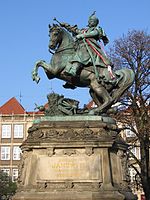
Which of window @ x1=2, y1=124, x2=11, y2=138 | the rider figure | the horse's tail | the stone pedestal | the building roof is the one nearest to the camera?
the stone pedestal

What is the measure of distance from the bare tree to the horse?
10.2 m

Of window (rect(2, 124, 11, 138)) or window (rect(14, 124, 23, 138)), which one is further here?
window (rect(2, 124, 11, 138))

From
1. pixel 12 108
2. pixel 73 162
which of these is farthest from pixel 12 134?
pixel 73 162

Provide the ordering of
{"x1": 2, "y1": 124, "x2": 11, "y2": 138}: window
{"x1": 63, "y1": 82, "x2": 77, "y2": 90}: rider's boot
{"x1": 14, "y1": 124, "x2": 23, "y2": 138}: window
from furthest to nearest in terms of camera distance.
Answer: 1. {"x1": 2, "y1": 124, "x2": 11, "y2": 138}: window
2. {"x1": 14, "y1": 124, "x2": 23, "y2": 138}: window
3. {"x1": 63, "y1": 82, "x2": 77, "y2": 90}: rider's boot

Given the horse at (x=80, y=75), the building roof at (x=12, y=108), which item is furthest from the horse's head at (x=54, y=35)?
the building roof at (x=12, y=108)

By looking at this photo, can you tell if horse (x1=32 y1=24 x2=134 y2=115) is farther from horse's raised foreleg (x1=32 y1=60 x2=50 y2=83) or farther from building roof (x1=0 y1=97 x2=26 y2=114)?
building roof (x1=0 y1=97 x2=26 y2=114)

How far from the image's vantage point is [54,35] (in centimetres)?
1073

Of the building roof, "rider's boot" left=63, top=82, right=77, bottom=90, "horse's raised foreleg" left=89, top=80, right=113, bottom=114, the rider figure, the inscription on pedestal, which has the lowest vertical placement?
the inscription on pedestal

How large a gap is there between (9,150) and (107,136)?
49006 millimetres

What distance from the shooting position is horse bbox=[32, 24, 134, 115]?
10586 mm

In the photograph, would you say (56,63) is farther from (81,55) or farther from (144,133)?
(144,133)

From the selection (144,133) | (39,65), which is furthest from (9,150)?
(39,65)

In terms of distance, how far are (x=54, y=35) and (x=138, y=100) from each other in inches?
487

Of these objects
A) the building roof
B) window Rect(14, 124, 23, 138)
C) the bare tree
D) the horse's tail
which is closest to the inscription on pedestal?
the horse's tail
